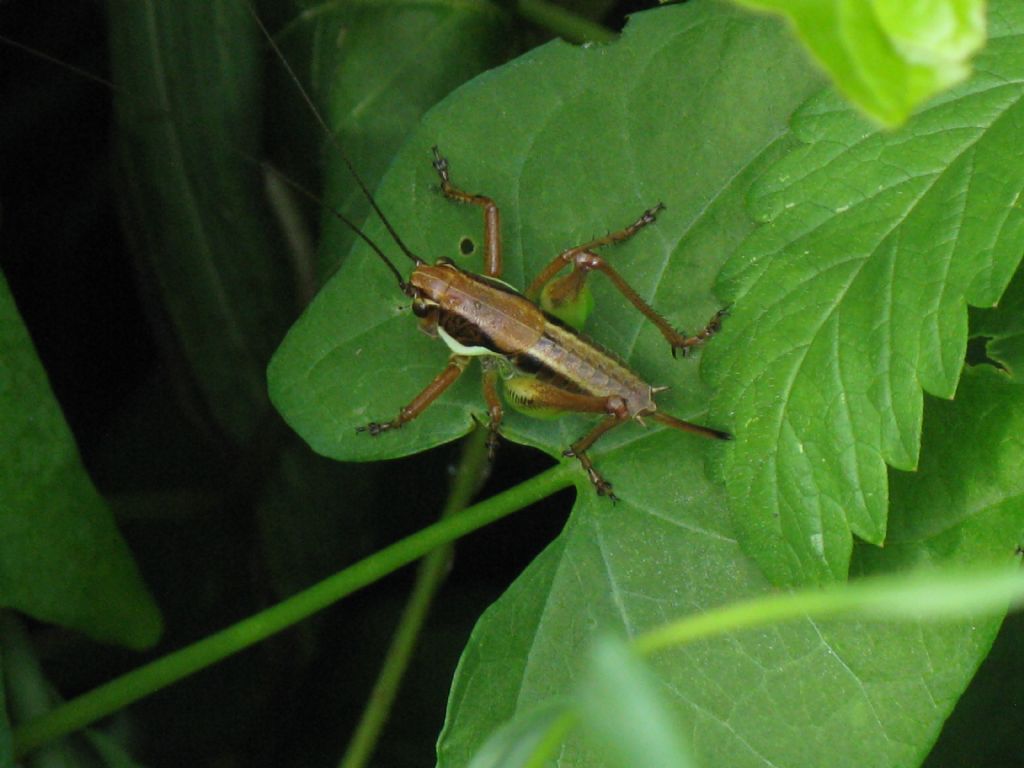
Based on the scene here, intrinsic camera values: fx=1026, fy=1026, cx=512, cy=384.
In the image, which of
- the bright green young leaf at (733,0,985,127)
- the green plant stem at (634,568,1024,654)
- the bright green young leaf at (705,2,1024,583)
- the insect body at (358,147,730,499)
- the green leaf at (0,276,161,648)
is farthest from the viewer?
the insect body at (358,147,730,499)

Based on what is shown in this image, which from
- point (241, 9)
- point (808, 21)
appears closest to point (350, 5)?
point (241, 9)

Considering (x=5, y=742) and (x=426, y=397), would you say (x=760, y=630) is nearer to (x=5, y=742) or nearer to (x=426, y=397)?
(x=426, y=397)

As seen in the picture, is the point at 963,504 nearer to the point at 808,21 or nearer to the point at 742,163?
the point at 742,163

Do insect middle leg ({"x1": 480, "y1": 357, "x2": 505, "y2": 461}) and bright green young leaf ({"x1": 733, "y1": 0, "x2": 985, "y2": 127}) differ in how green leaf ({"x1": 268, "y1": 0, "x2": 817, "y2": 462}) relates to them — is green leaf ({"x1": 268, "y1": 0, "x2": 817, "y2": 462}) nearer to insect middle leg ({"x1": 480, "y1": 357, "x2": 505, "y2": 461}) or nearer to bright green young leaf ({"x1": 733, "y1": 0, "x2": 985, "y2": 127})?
insect middle leg ({"x1": 480, "y1": 357, "x2": 505, "y2": 461})

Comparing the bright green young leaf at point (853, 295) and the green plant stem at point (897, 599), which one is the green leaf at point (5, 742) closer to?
the bright green young leaf at point (853, 295)

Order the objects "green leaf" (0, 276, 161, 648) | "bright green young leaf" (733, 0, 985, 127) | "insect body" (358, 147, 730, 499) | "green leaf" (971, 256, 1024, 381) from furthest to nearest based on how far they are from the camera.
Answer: "insect body" (358, 147, 730, 499)
"green leaf" (0, 276, 161, 648)
"green leaf" (971, 256, 1024, 381)
"bright green young leaf" (733, 0, 985, 127)

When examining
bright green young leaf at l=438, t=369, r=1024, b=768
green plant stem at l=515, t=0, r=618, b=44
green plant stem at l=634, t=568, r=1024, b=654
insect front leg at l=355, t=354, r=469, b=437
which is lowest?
bright green young leaf at l=438, t=369, r=1024, b=768

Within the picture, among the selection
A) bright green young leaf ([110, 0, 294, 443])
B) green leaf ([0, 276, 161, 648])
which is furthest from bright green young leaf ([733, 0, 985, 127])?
bright green young leaf ([110, 0, 294, 443])
